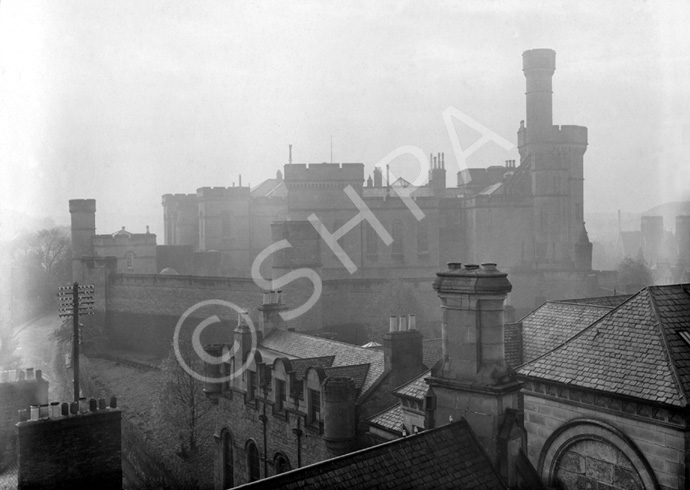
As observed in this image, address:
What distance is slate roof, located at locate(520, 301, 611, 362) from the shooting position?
16.6m

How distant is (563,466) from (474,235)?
1774 inches

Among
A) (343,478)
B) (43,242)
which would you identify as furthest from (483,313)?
(43,242)

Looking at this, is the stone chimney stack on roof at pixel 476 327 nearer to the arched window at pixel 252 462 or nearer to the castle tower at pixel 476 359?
the castle tower at pixel 476 359

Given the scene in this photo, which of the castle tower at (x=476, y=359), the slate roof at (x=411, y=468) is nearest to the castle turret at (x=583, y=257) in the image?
the castle tower at (x=476, y=359)

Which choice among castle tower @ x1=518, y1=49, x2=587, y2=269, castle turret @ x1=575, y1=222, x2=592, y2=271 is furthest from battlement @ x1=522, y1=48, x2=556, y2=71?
castle turret @ x1=575, y1=222, x2=592, y2=271

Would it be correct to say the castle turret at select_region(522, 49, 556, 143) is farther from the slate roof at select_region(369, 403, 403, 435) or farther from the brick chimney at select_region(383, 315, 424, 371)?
the slate roof at select_region(369, 403, 403, 435)

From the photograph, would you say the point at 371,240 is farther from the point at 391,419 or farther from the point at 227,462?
the point at 391,419

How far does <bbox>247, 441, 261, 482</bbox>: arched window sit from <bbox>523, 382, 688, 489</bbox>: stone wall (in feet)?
41.3

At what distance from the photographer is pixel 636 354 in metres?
10.9

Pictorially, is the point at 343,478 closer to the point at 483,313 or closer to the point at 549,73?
the point at 483,313

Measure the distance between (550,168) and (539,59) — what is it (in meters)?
8.87

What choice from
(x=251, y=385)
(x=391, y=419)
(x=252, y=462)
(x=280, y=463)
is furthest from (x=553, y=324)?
(x=252, y=462)

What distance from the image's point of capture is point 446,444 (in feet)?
28.5

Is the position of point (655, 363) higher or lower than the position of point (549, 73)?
lower
